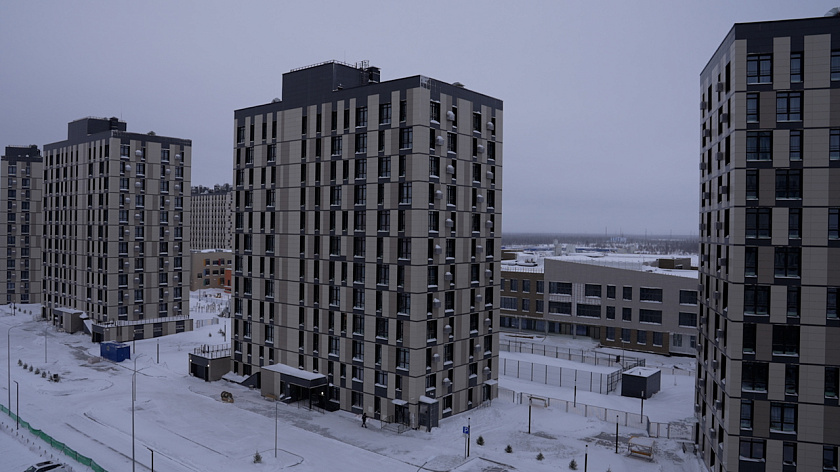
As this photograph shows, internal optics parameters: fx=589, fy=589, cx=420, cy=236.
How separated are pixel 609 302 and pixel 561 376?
28124mm

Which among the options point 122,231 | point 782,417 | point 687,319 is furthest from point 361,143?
point 687,319

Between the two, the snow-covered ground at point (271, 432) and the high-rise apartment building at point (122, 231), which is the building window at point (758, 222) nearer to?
the snow-covered ground at point (271, 432)

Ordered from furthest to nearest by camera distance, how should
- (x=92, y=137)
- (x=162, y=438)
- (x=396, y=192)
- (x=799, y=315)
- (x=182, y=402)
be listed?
1. (x=92, y=137)
2. (x=182, y=402)
3. (x=396, y=192)
4. (x=162, y=438)
5. (x=799, y=315)

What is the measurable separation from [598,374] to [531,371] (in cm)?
892

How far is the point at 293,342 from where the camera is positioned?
70812 mm

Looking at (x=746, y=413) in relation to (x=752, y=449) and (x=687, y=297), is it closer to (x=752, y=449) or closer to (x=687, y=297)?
(x=752, y=449)

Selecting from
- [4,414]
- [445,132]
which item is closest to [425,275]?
[445,132]

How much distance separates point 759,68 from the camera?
140 feet

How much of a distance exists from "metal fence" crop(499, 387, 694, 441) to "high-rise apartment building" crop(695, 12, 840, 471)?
1546cm

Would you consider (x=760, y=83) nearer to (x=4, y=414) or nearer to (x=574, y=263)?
(x=574, y=263)

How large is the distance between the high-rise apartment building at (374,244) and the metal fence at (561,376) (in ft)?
45.4

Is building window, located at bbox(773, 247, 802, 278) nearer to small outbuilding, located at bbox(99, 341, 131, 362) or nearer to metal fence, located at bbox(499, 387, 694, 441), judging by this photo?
metal fence, located at bbox(499, 387, 694, 441)

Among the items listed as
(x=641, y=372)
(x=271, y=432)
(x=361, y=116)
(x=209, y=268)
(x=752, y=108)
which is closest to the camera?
(x=752, y=108)

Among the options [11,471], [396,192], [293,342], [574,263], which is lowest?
[11,471]
